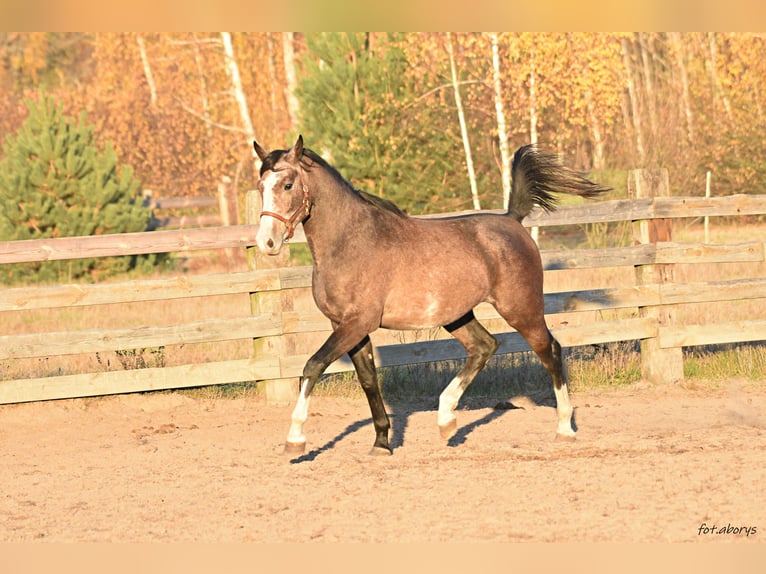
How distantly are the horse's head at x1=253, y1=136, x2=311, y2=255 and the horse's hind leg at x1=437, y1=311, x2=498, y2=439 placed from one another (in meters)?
1.54

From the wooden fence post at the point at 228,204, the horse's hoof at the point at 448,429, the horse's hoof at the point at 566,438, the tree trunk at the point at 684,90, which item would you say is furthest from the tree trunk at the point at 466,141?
the horse's hoof at the point at 448,429

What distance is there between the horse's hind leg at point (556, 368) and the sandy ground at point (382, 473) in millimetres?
168

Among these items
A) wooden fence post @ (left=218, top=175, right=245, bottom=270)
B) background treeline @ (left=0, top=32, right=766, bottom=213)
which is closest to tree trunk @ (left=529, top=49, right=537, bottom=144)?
background treeline @ (left=0, top=32, right=766, bottom=213)

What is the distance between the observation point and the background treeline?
18453 mm

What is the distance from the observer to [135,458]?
22.1 feet

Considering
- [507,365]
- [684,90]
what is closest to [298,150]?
[507,365]

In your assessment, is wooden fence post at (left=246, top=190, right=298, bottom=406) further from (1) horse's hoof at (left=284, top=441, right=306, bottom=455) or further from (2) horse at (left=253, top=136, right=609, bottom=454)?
(1) horse's hoof at (left=284, top=441, right=306, bottom=455)

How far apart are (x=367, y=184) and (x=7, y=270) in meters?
6.39

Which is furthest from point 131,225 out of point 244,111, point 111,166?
point 244,111

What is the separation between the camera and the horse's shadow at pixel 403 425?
268 inches

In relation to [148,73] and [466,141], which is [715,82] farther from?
[148,73]

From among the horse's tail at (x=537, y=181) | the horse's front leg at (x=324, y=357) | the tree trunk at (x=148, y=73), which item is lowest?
the horse's front leg at (x=324, y=357)

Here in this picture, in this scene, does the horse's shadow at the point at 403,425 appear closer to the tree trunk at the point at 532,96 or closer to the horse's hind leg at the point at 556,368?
the horse's hind leg at the point at 556,368

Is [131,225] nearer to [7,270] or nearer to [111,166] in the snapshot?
[111,166]
